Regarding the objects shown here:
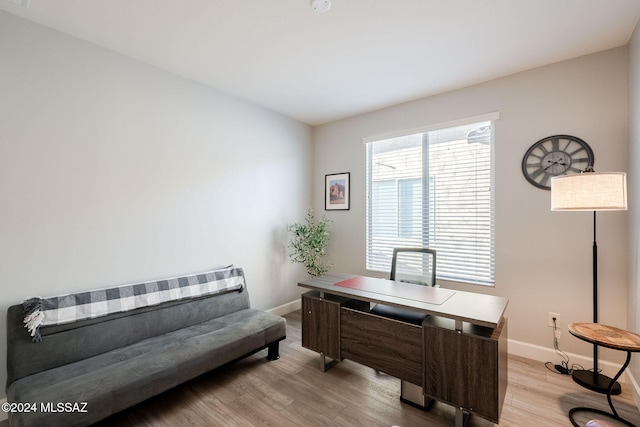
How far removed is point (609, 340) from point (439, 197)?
5.97ft

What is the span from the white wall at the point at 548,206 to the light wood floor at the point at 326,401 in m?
0.54

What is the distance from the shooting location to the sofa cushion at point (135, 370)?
5.15ft

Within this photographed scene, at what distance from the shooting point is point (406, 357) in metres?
1.99

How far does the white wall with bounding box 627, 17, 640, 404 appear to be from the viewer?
2049mm

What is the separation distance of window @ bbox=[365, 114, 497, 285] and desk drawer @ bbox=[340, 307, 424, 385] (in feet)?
4.60

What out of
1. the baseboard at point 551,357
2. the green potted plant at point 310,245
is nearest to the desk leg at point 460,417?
the baseboard at point 551,357

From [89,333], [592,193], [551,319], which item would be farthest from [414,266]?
[89,333]

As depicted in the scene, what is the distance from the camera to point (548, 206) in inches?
103

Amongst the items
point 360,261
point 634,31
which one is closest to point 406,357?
point 360,261

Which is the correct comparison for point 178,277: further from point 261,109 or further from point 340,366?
point 261,109

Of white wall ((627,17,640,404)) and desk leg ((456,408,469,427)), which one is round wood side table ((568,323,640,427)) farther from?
desk leg ((456,408,469,427))

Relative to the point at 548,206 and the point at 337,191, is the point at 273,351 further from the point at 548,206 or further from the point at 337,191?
the point at 548,206

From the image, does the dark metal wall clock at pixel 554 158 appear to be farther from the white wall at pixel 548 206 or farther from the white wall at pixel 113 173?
the white wall at pixel 113 173

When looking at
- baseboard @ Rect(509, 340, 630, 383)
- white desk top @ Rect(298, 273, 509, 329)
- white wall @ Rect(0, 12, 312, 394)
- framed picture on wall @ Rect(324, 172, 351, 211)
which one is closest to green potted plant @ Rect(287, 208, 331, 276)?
framed picture on wall @ Rect(324, 172, 351, 211)
